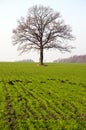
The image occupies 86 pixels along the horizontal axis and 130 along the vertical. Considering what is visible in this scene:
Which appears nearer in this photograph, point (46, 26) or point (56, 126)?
point (56, 126)

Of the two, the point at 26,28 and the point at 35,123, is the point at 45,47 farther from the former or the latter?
the point at 35,123

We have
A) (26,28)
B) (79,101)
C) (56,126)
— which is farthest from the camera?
(26,28)

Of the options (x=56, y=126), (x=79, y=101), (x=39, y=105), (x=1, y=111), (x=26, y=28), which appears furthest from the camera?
(x=26, y=28)

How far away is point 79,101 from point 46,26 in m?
53.7

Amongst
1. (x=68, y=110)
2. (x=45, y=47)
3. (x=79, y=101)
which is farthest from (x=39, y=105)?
(x=45, y=47)

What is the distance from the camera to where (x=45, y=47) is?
225ft

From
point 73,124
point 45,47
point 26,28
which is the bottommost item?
point 73,124

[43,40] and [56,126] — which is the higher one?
[43,40]

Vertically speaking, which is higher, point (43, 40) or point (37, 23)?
point (37, 23)

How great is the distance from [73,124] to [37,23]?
58535 millimetres

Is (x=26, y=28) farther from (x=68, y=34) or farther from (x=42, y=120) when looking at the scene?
(x=42, y=120)

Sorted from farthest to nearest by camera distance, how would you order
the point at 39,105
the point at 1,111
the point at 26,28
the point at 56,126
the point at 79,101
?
the point at 26,28 → the point at 79,101 → the point at 39,105 → the point at 1,111 → the point at 56,126

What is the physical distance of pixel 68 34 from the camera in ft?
225

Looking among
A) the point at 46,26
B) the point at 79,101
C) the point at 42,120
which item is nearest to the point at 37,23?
the point at 46,26
